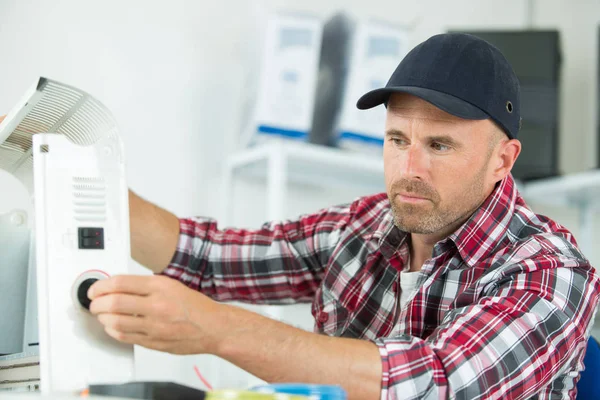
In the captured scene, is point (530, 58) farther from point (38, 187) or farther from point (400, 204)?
point (38, 187)

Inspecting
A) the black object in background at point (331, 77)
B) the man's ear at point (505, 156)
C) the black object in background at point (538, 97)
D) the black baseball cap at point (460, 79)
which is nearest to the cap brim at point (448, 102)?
the black baseball cap at point (460, 79)

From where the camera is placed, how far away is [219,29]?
Result: 6.62 feet

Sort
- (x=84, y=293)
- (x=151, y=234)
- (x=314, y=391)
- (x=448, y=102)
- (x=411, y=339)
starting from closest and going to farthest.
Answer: (x=314, y=391)
(x=84, y=293)
(x=411, y=339)
(x=448, y=102)
(x=151, y=234)

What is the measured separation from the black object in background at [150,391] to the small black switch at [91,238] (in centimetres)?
15

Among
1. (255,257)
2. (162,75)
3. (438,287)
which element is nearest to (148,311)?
(438,287)

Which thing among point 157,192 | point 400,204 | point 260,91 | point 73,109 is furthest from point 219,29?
point 73,109

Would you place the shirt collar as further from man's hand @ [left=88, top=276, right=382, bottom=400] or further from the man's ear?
man's hand @ [left=88, top=276, right=382, bottom=400]

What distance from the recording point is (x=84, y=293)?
733mm

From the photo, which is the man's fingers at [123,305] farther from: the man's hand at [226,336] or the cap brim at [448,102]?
the cap brim at [448,102]

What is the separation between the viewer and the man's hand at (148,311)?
0.69 meters

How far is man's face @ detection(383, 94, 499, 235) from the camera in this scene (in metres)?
1.10

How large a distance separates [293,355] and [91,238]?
0.84 feet

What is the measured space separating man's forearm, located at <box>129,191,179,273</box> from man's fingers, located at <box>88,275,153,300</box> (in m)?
0.54

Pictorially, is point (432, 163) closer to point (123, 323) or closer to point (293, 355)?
point (293, 355)
